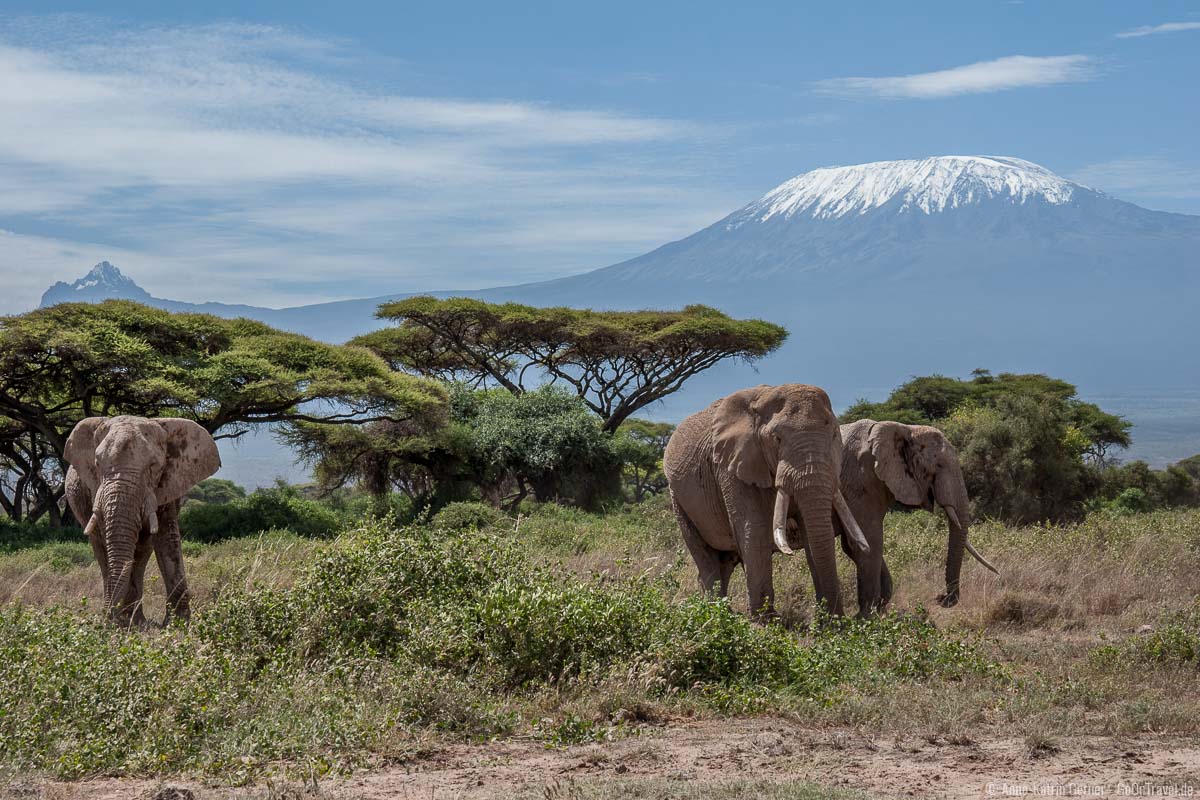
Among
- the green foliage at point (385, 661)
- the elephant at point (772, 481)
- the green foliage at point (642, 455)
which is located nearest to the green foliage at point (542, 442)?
the green foliage at point (642, 455)

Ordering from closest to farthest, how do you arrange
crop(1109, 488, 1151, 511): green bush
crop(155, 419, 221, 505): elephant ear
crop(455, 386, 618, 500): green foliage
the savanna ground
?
the savanna ground, crop(155, 419, 221, 505): elephant ear, crop(1109, 488, 1151, 511): green bush, crop(455, 386, 618, 500): green foliage

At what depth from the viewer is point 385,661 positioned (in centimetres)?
888

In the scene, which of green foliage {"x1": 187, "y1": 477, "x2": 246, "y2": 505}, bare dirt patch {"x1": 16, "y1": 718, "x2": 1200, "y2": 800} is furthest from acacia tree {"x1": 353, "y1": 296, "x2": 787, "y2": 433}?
bare dirt patch {"x1": 16, "y1": 718, "x2": 1200, "y2": 800}

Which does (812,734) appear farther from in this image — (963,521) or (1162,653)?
(963,521)

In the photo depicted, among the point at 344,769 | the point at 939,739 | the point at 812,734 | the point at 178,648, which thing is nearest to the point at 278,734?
the point at 344,769

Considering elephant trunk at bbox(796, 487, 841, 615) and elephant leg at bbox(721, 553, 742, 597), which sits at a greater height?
elephant trunk at bbox(796, 487, 841, 615)

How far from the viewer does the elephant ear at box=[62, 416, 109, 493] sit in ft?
41.4

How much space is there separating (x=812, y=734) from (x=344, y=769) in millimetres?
2812

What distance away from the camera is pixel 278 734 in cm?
728

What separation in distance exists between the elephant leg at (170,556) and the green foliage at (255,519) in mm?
9829

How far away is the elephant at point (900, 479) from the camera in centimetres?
1330

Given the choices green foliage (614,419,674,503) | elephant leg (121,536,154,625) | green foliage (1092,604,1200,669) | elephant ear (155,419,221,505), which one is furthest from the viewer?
green foliage (614,419,674,503)

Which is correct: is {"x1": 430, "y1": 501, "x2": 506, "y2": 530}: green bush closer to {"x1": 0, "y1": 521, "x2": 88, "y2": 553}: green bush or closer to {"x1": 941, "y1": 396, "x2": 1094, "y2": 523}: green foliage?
{"x1": 0, "y1": 521, "x2": 88, "y2": 553}: green bush

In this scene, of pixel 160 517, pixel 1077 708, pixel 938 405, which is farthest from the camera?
pixel 938 405
